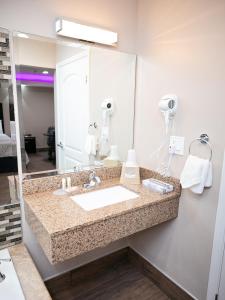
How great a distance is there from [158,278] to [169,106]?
4.92 ft

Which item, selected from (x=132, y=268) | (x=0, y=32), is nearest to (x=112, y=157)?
(x=132, y=268)

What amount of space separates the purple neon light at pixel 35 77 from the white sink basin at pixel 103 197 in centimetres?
92

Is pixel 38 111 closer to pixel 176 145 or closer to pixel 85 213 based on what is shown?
pixel 85 213

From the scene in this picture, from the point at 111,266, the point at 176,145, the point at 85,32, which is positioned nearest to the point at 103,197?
the point at 176,145

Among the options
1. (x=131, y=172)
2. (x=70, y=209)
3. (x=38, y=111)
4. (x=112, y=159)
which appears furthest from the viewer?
(x=112, y=159)

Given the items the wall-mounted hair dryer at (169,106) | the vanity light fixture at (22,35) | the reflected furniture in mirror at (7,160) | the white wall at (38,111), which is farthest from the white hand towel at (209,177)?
the vanity light fixture at (22,35)

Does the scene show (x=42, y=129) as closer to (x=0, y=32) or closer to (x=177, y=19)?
(x=0, y=32)

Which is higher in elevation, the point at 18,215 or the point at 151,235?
the point at 18,215

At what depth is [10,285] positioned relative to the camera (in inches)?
47.7

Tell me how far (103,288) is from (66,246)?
984 mm

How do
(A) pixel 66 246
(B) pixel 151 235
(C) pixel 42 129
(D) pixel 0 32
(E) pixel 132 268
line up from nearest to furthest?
(A) pixel 66 246 < (D) pixel 0 32 < (C) pixel 42 129 < (B) pixel 151 235 < (E) pixel 132 268

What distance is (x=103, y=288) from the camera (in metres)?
1.84

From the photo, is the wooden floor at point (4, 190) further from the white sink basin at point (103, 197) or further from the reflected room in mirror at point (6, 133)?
the white sink basin at point (103, 197)

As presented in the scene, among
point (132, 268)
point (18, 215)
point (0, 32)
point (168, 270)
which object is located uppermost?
point (0, 32)
